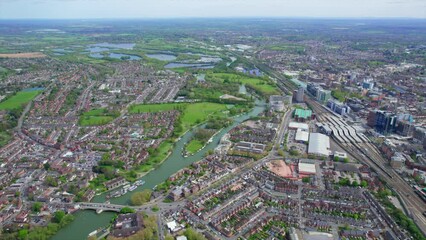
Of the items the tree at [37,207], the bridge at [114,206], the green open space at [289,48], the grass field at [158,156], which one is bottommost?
the grass field at [158,156]

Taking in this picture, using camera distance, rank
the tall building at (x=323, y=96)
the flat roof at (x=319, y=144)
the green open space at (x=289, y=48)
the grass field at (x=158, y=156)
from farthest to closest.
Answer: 1. the green open space at (x=289, y=48)
2. the tall building at (x=323, y=96)
3. the flat roof at (x=319, y=144)
4. the grass field at (x=158, y=156)

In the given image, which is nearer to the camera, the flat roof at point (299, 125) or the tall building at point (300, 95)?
the flat roof at point (299, 125)

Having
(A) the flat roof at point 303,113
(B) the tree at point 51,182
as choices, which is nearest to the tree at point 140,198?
(B) the tree at point 51,182

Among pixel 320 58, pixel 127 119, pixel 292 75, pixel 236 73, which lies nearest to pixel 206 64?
pixel 236 73

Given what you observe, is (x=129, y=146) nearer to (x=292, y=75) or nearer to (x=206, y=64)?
(x=292, y=75)

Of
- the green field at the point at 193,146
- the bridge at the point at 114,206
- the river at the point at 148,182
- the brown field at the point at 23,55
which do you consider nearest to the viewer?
the river at the point at 148,182

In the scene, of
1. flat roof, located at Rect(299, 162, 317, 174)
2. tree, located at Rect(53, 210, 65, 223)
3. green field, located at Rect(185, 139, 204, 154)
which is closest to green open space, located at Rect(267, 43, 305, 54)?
green field, located at Rect(185, 139, 204, 154)

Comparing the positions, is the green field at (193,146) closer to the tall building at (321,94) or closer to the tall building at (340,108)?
the tall building at (340,108)

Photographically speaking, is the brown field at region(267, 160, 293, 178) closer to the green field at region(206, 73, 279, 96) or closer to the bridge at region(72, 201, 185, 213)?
the bridge at region(72, 201, 185, 213)
